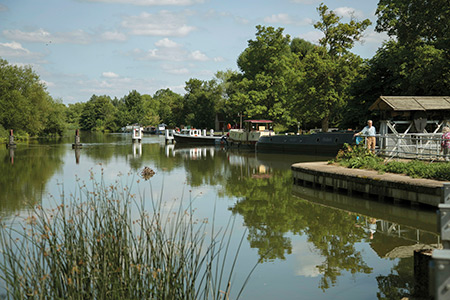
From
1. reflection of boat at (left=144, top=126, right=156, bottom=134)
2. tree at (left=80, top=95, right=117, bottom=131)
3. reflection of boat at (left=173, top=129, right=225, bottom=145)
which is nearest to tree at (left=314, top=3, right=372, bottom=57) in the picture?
reflection of boat at (left=173, top=129, right=225, bottom=145)

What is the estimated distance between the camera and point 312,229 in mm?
10797

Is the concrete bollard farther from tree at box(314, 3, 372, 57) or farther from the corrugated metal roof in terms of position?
tree at box(314, 3, 372, 57)

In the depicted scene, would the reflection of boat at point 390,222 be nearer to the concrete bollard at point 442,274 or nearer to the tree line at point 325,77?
the concrete bollard at point 442,274

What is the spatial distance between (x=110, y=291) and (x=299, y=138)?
31.8 metres

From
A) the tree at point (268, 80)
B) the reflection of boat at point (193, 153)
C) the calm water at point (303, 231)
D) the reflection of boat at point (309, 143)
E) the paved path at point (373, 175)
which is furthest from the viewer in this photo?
the tree at point (268, 80)

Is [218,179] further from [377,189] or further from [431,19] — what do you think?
[431,19]

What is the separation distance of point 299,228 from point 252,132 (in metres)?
32.2

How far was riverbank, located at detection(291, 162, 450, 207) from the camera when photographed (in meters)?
12.0

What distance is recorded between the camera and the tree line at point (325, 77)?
81.7ft

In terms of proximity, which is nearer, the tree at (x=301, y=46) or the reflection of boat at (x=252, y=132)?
the reflection of boat at (x=252, y=132)

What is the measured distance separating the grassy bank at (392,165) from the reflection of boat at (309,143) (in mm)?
12385

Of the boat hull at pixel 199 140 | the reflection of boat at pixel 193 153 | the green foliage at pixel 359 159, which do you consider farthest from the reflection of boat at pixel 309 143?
the boat hull at pixel 199 140

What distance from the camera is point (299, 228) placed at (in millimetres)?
10875

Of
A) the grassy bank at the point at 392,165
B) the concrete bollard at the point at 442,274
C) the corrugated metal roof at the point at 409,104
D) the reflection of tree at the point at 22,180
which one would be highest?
the corrugated metal roof at the point at 409,104
